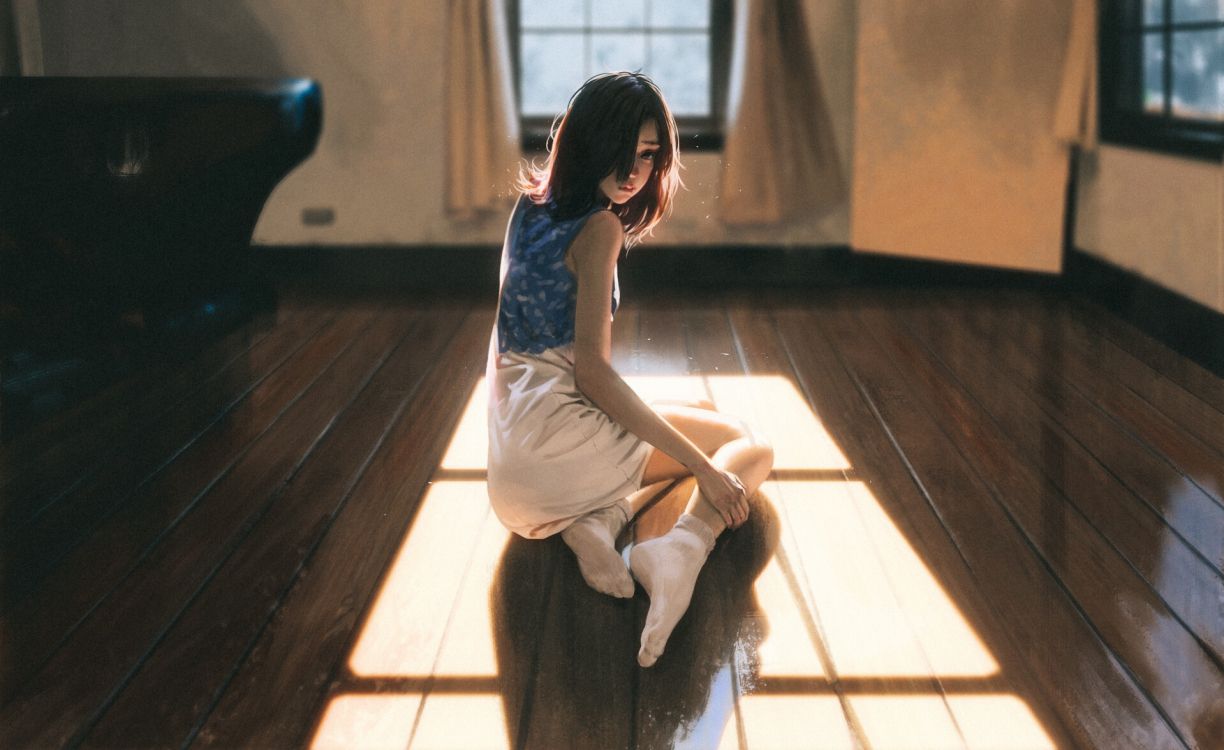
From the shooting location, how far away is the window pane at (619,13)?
421 cm

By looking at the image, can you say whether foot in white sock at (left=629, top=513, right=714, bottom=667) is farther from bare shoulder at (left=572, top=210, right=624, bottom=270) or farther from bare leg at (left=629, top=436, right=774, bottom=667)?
bare shoulder at (left=572, top=210, right=624, bottom=270)

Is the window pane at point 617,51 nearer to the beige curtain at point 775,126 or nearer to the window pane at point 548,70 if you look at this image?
the window pane at point 548,70

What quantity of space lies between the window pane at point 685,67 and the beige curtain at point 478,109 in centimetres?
57

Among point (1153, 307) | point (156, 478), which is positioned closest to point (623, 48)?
point (1153, 307)

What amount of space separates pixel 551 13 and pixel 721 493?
9.50 feet

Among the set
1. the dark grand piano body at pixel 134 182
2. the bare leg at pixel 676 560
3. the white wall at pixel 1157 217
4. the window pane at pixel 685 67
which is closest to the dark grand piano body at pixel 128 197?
the dark grand piano body at pixel 134 182

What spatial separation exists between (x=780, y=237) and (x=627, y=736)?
307 centimetres

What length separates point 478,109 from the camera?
395 centimetres

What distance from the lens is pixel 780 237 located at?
4.19 meters

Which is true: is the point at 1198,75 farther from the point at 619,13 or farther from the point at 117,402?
the point at 117,402

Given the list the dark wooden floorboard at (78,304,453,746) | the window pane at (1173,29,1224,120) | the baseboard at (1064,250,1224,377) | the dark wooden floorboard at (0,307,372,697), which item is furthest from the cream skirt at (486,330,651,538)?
the window pane at (1173,29,1224,120)

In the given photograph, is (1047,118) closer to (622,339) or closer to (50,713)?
(622,339)

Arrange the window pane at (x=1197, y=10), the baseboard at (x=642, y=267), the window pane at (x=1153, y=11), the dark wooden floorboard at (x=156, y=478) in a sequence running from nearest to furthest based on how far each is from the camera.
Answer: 1. the dark wooden floorboard at (x=156, y=478)
2. the window pane at (x=1197, y=10)
3. the window pane at (x=1153, y=11)
4. the baseboard at (x=642, y=267)

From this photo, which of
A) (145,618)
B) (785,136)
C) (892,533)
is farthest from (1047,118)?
(145,618)
